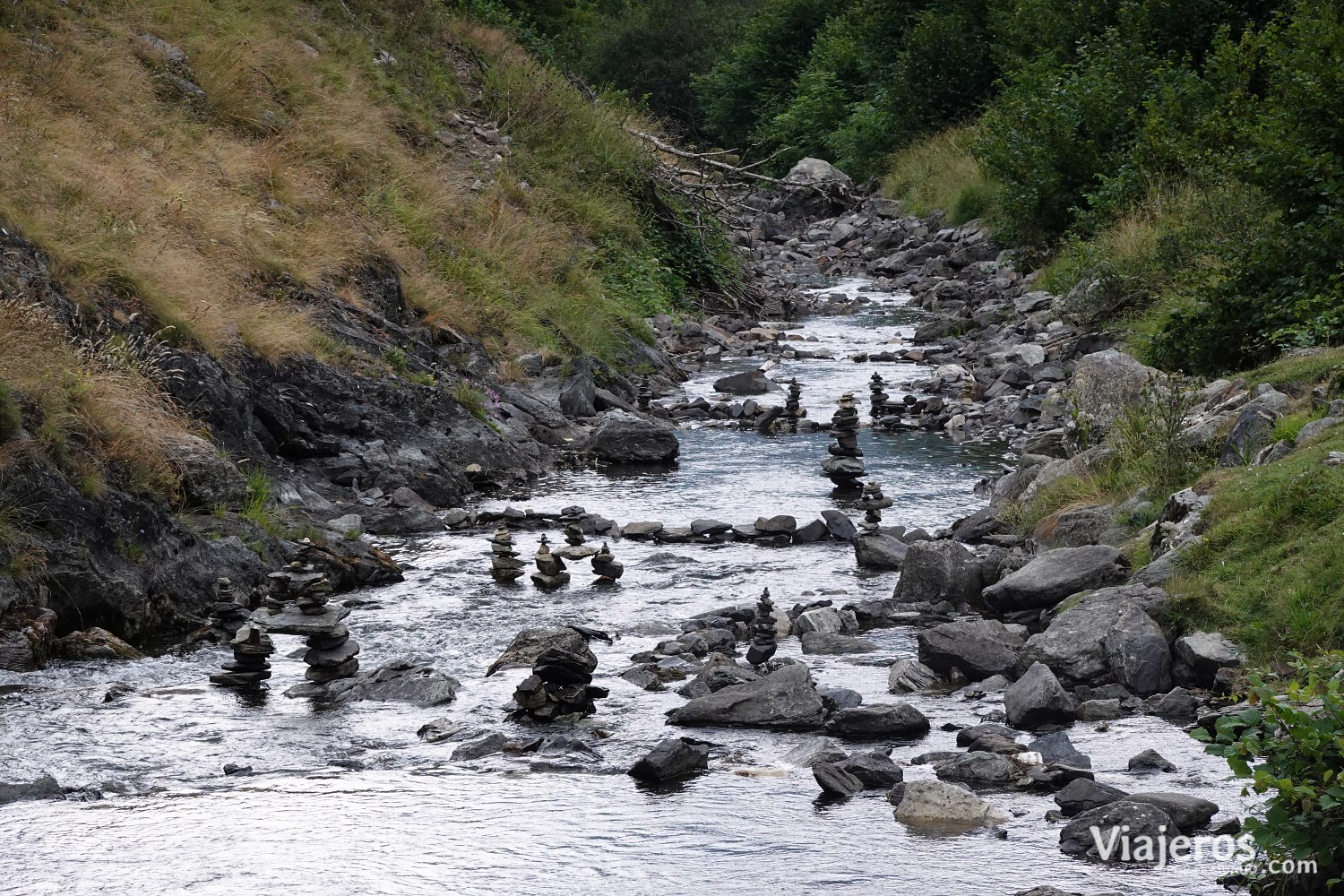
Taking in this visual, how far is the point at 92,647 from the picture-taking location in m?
7.79

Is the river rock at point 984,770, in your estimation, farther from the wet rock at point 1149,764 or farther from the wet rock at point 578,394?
the wet rock at point 578,394

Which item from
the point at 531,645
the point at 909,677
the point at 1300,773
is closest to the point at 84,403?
the point at 531,645

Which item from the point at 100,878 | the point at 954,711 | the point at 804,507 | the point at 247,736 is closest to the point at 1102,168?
the point at 804,507

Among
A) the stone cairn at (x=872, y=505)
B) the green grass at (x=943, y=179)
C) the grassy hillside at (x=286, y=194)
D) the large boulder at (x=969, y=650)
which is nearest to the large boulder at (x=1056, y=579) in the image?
the large boulder at (x=969, y=650)

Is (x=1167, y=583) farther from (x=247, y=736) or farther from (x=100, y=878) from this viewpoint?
(x=100, y=878)

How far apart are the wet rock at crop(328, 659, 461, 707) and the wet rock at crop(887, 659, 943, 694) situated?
242 centimetres

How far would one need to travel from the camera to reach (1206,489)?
8219mm

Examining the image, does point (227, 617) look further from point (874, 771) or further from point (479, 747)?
point (874, 771)

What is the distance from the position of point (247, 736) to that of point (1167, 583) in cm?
503

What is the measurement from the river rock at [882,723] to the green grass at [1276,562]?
1.72m

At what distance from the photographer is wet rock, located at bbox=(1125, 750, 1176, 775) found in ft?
19.0

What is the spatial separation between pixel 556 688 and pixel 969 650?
232cm

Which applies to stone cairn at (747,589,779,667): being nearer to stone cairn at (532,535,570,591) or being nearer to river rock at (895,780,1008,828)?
stone cairn at (532,535,570,591)

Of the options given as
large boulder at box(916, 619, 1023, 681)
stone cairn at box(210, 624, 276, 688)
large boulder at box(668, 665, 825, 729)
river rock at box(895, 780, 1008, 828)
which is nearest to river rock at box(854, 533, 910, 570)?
large boulder at box(916, 619, 1023, 681)
